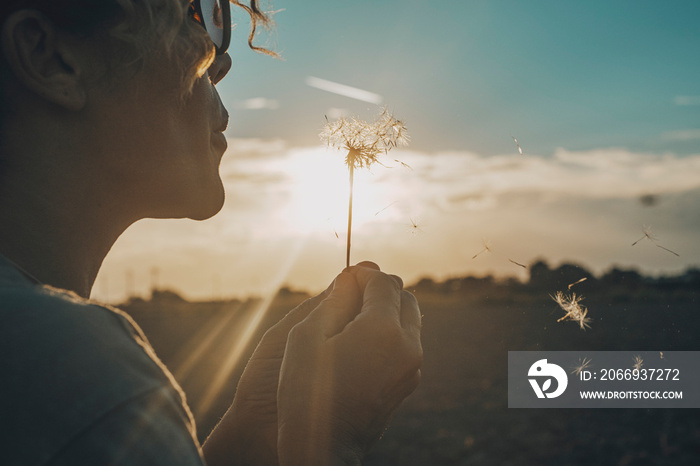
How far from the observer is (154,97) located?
5.76ft

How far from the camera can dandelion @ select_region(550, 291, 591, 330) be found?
3137mm

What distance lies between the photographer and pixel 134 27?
1639 mm

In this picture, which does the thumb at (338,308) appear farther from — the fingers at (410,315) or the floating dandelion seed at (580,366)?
the floating dandelion seed at (580,366)

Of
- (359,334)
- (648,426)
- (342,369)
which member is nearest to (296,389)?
(342,369)

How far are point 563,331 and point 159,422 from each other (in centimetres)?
2780

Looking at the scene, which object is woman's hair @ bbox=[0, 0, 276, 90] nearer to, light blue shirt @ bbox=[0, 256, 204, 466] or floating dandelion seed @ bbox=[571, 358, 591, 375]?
light blue shirt @ bbox=[0, 256, 204, 466]

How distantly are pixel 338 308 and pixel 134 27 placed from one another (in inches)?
49.9

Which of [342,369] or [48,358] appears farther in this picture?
[342,369]

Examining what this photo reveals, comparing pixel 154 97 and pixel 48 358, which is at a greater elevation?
pixel 154 97

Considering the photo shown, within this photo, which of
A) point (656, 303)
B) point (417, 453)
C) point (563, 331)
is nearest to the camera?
point (417, 453)

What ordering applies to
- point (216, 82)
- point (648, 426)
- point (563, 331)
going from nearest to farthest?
point (216, 82) < point (648, 426) < point (563, 331)

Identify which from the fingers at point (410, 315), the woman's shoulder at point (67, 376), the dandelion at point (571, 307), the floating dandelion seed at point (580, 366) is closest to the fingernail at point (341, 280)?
the fingers at point (410, 315)

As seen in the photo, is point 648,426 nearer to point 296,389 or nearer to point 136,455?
point 296,389

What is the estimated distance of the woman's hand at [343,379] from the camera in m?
1.80
